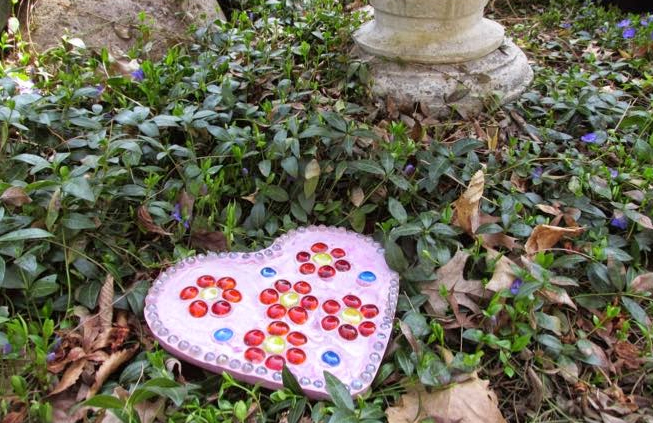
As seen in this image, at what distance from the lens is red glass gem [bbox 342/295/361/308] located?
155 cm

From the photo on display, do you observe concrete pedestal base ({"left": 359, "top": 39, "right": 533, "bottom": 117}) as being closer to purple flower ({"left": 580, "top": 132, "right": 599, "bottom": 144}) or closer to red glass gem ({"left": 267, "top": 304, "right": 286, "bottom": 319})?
purple flower ({"left": 580, "top": 132, "right": 599, "bottom": 144})

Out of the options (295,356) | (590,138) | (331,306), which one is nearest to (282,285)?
(331,306)

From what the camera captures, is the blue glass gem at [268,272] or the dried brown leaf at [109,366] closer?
the dried brown leaf at [109,366]

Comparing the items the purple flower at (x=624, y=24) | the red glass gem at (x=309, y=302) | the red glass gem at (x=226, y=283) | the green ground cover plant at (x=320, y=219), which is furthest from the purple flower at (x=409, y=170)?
the purple flower at (x=624, y=24)

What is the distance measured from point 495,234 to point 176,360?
965mm

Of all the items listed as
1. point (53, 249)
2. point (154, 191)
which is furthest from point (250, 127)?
point (53, 249)

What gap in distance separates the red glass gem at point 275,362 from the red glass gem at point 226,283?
0.27 m

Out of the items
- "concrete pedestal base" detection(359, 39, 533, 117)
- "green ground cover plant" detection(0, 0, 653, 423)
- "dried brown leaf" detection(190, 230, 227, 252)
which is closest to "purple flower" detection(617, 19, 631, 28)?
"green ground cover plant" detection(0, 0, 653, 423)

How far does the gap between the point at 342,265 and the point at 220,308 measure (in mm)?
373

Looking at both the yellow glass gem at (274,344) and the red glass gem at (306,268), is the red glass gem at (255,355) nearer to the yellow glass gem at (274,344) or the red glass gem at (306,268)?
the yellow glass gem at (274,344)

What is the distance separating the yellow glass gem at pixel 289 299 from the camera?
1.56 m

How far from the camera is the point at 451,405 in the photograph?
1323 mm

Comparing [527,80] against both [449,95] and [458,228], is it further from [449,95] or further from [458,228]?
[458,228]

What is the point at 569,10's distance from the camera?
138 inches
